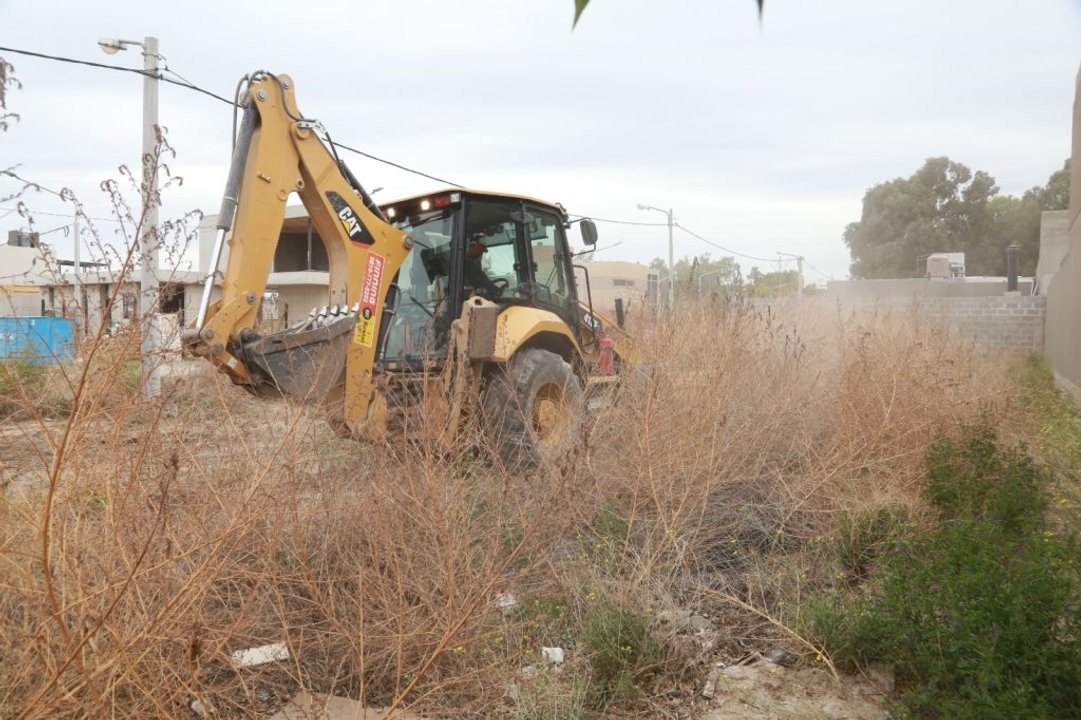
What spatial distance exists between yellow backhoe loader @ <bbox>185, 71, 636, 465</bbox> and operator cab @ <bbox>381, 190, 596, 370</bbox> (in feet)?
0.04

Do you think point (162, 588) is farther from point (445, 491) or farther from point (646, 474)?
point (646, 474)

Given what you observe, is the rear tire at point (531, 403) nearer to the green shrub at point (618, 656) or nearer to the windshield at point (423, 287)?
the windshield at point (423, 287)

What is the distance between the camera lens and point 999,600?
3.22 metres

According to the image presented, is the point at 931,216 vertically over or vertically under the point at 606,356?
over

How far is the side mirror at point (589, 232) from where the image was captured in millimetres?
8047

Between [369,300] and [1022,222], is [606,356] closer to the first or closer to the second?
[369,300]

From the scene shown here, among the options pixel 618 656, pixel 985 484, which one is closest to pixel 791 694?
pixel 618 656

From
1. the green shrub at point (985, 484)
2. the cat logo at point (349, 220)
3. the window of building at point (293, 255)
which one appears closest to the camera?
the green shrub at point (985, 484)

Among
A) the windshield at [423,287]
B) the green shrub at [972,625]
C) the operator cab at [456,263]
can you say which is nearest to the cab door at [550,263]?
the operator cab at [456,263]

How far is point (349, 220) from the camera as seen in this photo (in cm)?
701

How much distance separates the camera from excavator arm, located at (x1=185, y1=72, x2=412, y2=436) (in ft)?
20.2

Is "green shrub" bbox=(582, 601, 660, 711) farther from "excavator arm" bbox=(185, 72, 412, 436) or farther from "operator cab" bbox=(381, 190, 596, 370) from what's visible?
"operator cab" bbox=(381, 190, 596, 370)

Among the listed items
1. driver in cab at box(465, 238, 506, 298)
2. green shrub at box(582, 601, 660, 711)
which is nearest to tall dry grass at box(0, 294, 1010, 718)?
green shrub at box(582, 601, 660, 711)

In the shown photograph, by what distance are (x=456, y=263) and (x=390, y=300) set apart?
2.16ft
